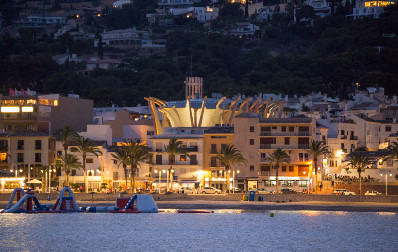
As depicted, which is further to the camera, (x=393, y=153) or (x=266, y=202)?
(x=393, y=153)

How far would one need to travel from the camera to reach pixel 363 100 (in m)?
177

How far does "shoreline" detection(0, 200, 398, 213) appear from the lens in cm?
A: 11012

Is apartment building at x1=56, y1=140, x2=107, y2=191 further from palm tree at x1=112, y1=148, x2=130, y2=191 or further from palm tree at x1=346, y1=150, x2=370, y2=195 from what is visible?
palm tree at x1=346, y1=150, x2=370, y2=195

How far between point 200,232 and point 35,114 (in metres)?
44.5

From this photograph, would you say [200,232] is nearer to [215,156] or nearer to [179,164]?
[179,164]

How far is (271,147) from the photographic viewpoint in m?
127

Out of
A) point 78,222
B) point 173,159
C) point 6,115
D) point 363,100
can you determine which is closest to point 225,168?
point 173,159

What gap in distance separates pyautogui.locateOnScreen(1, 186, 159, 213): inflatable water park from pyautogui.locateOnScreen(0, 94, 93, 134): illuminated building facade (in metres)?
26.5

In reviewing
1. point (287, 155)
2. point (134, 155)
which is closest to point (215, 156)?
point (287, 155)

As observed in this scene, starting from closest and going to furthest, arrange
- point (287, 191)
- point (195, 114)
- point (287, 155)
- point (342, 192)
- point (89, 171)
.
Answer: point (342, 192) < point (287, 191) < point (287, 155) < point (89, 171) < point (195, 114)

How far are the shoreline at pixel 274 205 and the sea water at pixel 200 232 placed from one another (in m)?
0.98

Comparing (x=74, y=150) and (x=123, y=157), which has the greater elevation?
(x=74, y=150)

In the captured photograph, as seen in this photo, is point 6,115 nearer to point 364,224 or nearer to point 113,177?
point 113,177

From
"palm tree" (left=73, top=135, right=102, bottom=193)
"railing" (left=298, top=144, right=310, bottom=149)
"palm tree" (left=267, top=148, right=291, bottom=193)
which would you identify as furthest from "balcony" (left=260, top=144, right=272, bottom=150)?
"palm tree" (left=73, top=135, right=102, bottom=193)
